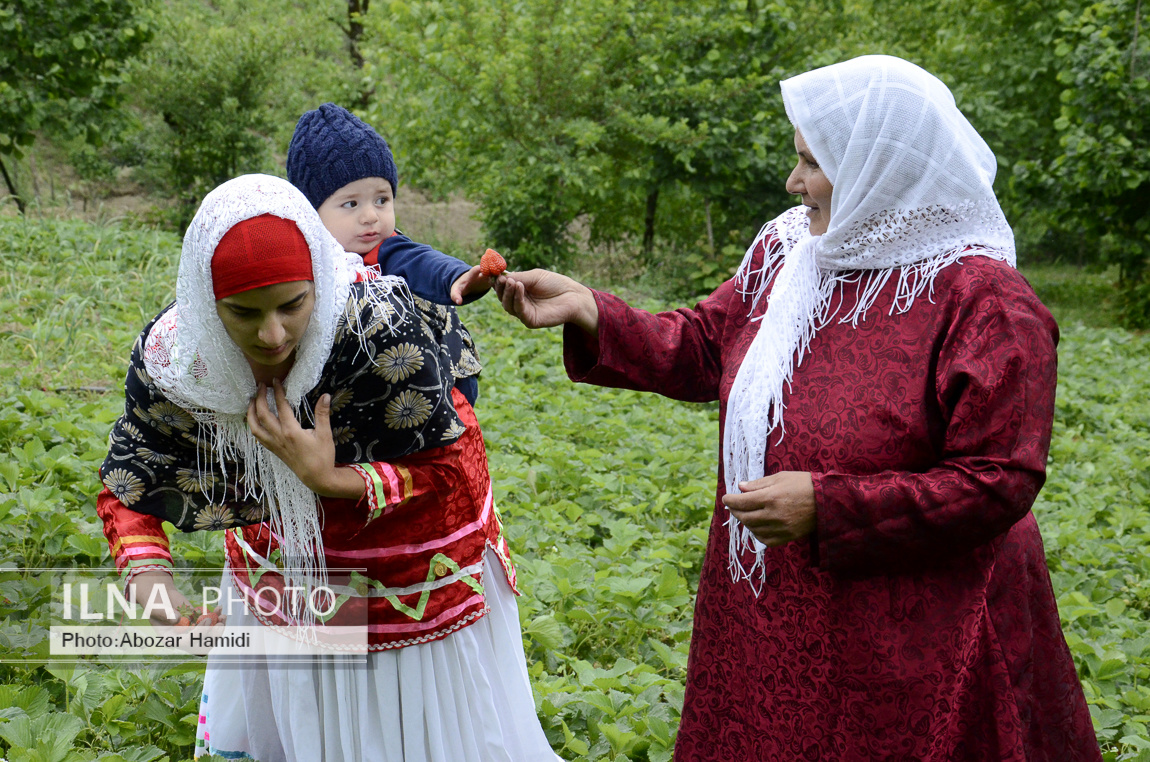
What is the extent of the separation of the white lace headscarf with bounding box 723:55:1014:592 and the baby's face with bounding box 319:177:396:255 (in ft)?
3.15

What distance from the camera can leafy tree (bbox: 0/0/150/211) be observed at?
28.1ft

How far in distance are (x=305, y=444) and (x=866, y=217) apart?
1.08 metres

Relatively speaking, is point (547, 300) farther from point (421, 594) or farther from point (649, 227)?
point (649, 227)

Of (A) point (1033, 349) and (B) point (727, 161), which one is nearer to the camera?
(A) point (1033, 349)

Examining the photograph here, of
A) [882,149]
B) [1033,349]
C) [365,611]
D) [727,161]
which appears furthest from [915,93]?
[727,161]

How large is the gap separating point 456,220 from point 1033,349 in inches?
548

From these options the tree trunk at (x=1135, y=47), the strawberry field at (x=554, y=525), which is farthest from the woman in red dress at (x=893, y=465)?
the tree trunk at (x=1135, y=47)

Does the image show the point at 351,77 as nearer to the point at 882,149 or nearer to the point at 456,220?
the point at 456,220

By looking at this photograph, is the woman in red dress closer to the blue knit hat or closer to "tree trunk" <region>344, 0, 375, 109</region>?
the blue knit hat

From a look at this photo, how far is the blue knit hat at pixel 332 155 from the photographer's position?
7.23 feet

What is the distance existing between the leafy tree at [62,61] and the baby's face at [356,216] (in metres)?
7.92

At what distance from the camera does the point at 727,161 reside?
10211mm

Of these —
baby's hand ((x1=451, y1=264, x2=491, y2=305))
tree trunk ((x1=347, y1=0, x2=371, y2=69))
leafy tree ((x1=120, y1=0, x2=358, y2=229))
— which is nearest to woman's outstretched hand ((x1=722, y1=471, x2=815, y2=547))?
baby's hand ((x1=451, y1=264, x2=491, y2=305))

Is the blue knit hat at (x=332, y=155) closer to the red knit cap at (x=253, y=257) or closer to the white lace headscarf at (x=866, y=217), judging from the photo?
the red knit cap at (x=253, y=257)
